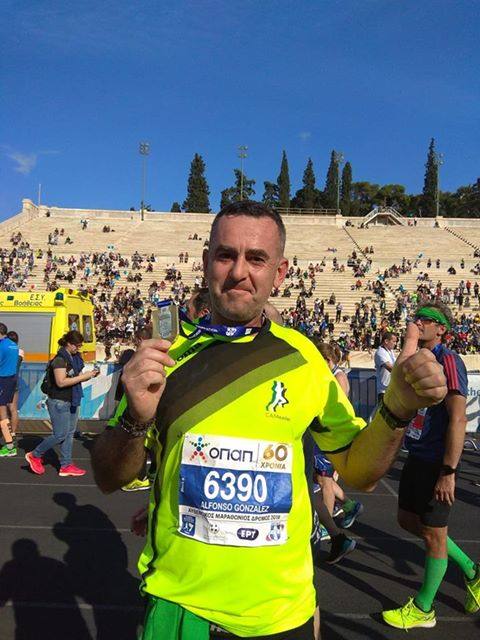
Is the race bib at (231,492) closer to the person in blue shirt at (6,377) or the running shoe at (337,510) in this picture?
the running shoe at (337,510)

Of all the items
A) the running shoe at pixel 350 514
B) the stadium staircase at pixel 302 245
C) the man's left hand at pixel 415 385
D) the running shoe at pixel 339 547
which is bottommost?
the running shoe at pixel 350 514

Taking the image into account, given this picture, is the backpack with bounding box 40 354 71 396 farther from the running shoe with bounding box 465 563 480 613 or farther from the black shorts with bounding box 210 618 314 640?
the black shorts with bounding box 210 618 314 640

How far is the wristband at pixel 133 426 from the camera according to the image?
1.52 meters

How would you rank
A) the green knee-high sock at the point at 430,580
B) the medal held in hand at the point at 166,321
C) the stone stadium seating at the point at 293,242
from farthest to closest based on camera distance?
the stone stadium seating at the point at 293,242 < the green knee-high sock at the point at 430,580 < the medal held in hand at the point at 166,321

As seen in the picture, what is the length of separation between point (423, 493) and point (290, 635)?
7.66 feet

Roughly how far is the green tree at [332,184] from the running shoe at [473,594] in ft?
255

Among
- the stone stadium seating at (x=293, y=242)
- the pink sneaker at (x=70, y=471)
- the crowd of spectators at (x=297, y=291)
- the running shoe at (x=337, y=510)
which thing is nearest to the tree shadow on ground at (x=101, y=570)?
the pink sneaker at (x=70, y=471)

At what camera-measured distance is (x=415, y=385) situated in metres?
1.42

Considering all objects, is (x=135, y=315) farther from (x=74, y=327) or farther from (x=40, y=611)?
(x=40, y=611)

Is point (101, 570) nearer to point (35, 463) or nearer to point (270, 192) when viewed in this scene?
point (35, 463)

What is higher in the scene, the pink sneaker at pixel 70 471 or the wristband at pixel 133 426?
the wristband at pixel 133 426

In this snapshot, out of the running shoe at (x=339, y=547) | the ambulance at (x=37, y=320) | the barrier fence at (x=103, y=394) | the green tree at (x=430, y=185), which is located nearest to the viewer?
the running shoe at (x=339, y=547)

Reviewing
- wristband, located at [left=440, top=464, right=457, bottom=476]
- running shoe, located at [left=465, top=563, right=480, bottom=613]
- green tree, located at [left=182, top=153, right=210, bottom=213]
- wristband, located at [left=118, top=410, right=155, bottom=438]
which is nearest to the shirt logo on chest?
wristband, located at [left=118, top=410, right=155, bottom=438]

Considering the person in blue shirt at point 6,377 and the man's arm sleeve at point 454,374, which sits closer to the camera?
the man's arm sleeve at point 454,374
